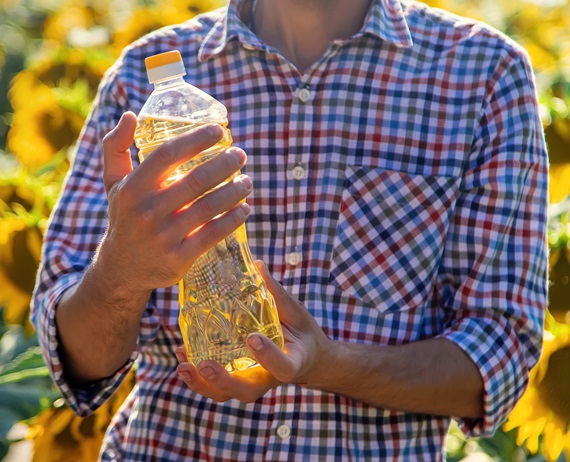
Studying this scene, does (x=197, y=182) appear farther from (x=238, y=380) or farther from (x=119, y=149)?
(x=238, y=380)

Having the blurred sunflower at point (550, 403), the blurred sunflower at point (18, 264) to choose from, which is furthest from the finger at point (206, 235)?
the blurred sunflower at point (18, 264)

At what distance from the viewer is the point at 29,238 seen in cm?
341

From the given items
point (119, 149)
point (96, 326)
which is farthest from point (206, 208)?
point (96, 326)

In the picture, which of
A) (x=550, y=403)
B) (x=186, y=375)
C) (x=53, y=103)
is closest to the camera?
(x=186, y=375)

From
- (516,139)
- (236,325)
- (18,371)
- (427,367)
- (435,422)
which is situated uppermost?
(516,139)

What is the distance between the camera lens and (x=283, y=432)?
230 cm

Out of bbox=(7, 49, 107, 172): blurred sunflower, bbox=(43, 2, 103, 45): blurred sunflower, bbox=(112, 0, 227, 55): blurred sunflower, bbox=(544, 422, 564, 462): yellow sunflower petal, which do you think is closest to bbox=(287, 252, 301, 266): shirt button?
bbox=(544, 422, 564, 462): yellow sunflower petal

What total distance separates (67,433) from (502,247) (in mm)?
1380

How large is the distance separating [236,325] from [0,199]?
178 centimetres

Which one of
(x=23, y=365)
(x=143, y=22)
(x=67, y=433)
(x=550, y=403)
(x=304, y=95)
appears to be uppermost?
(x=304, y=95)

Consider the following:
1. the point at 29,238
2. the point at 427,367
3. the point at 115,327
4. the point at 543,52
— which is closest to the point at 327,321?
the point at 427,367

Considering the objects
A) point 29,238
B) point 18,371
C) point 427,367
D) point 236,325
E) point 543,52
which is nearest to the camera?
point 236,325

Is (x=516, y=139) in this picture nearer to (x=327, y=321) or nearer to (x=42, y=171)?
(x=327, y=321)

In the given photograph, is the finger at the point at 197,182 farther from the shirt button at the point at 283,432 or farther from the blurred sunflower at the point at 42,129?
the blurred sunflower at the point at 42,129
